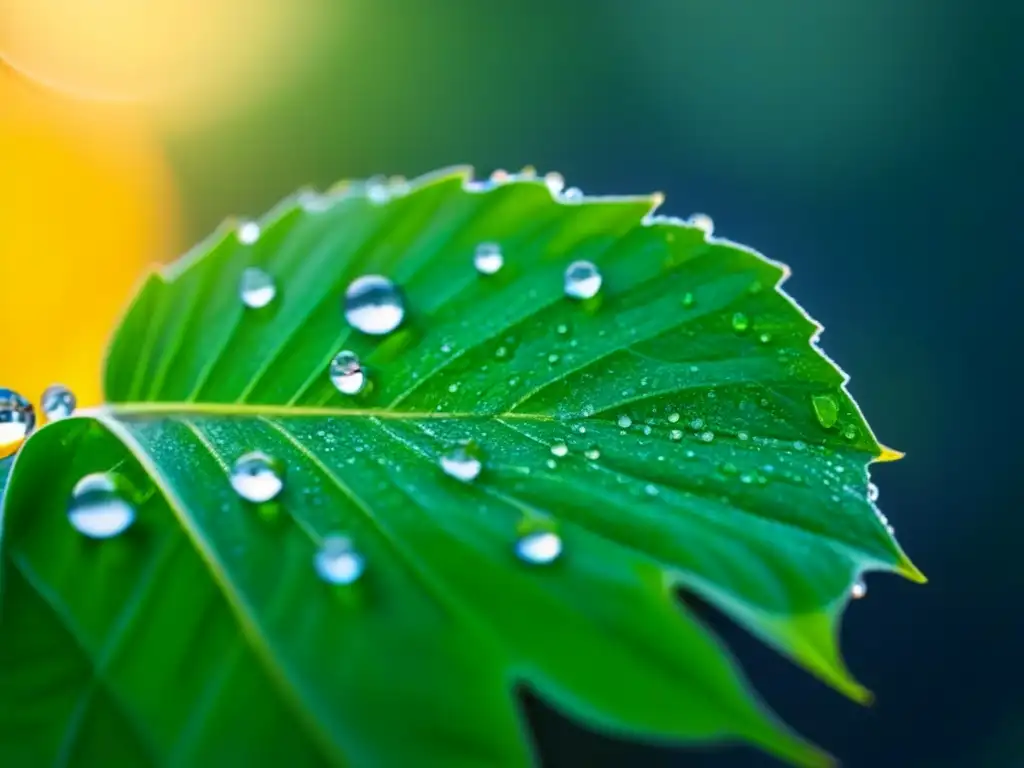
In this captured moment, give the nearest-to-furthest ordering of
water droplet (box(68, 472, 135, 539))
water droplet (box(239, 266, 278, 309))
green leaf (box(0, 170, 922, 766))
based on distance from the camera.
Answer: green leaf (box(0, 170, 922, 766)) → water droplet (box(68, 472, 135, 539)) → water droplet (box(239, 266, 278, 309))

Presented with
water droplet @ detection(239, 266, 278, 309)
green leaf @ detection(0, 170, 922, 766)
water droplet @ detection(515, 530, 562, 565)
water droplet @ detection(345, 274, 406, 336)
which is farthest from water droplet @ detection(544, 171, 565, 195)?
water droplet @ detection(515, 530, 562, 565)

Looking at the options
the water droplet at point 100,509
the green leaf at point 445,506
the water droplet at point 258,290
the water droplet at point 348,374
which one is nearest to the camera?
the green leaf at point 445,506

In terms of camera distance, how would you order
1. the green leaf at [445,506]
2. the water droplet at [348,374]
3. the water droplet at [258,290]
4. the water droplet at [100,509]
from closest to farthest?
1. the green leaf at [445,506]
2. the water droplet at [100,509]
3. the water droplet at [348,374]
4. the water droplet at [258,290]

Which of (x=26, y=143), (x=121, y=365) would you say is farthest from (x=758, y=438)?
(x=26, y=143)

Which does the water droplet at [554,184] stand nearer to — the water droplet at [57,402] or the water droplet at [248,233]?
the water droplet at [248,233]

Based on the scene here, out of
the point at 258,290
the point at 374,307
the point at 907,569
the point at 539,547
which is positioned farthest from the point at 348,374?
the point at 907,569

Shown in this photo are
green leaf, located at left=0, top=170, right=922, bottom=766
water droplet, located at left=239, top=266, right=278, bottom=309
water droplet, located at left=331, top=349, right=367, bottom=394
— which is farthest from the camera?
water droplet, located at left=239, top=266, right=278, bottom=309

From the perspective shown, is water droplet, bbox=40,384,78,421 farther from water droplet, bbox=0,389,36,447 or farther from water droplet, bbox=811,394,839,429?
water droplet, bbox=811,394,839,429

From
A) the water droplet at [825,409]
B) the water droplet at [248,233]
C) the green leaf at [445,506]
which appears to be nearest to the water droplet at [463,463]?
the green leaf at [445,506]
